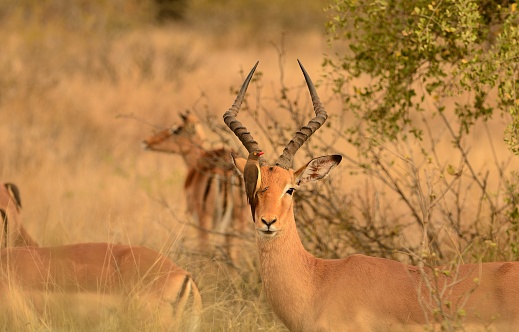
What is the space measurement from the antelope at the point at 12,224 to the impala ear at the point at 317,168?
216 centimetres

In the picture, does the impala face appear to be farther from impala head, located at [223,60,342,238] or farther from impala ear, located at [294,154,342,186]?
impala ear, located at [294,154,342,186]

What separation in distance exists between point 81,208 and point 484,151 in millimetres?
5210

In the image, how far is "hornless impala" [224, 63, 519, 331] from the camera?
4395 millimetres

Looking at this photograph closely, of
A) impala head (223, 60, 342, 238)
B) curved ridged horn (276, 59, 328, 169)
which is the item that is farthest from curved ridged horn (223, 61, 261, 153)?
curved ridged horn (276, 59, 328, 169)

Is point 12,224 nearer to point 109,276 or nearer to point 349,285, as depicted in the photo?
point 109,276

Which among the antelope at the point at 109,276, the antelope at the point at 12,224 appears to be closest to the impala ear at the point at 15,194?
the antelope at the point at 12,224

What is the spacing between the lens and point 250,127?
11609 mm

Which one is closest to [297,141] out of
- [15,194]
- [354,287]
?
[354,287]

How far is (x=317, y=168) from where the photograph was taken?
4922mm

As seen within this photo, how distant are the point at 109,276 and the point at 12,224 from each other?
1.51 meters

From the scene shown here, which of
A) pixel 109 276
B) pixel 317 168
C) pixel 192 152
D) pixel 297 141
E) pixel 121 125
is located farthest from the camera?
pixel 121 125

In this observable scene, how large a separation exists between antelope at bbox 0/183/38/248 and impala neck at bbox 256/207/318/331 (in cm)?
209

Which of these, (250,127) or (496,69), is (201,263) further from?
(250,127)

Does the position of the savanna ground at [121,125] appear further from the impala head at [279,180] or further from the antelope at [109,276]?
the impala head at [279,180]
